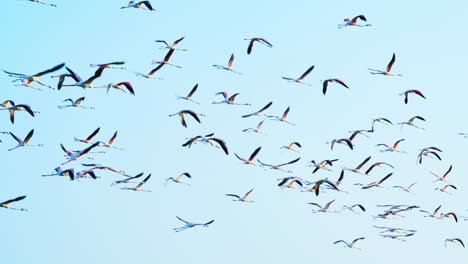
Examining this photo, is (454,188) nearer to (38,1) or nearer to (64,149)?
(64,149)

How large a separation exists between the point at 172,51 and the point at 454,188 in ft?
96.0

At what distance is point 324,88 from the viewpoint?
66938 mm

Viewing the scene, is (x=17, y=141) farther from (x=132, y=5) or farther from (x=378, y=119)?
(x=378, y=119)

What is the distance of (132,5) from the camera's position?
62.1 meters

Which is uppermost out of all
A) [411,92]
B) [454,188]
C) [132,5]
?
[132,5]

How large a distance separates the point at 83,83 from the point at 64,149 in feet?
29.5

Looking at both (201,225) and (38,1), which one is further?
(201,225)

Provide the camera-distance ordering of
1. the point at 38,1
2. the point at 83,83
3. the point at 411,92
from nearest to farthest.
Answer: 1. the point at 38,1
2. the point at 83,83
3. the point at 411,92

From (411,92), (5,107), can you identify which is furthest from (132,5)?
(411,92)

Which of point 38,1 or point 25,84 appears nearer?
point 38,1

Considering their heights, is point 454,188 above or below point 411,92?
below

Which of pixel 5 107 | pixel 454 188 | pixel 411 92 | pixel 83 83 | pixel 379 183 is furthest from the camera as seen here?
pixel 454 188

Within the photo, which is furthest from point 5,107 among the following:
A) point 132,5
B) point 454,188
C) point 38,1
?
point 454,188

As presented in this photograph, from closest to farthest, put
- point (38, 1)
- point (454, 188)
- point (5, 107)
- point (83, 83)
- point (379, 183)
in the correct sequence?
point (38, 1)
point (83, 83)
point (5, 107)
point (379, 183)
point (454, 188)
